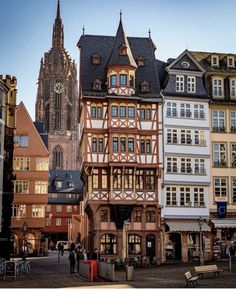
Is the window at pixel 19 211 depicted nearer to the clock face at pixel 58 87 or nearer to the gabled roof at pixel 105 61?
the gabled roof at pixel 105 61

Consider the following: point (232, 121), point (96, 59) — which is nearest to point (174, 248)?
point (232, 121)

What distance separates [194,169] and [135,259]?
954 centimetres

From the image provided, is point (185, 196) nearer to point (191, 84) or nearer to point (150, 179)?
point (150, 179)

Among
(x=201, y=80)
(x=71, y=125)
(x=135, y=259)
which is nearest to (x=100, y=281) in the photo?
(x=135, y=259)

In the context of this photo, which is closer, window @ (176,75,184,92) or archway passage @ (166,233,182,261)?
archway passage @ (166,233,182,261)

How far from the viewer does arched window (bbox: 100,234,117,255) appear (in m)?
47.5

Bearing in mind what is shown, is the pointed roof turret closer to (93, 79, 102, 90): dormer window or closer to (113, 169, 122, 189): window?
(93, 79, 102, 90): dormer window

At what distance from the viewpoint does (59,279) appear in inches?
1244

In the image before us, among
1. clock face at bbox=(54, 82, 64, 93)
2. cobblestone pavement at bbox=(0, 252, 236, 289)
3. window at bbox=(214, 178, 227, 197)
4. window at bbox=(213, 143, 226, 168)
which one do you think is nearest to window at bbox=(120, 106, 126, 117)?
window at bbox=(213, 143, 226, 168)

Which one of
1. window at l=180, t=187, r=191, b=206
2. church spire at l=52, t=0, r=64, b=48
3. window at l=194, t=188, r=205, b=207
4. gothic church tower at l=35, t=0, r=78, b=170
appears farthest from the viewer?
church spire at l=52, t=0, r=64, b=48

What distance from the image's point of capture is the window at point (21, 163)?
64.0 meters

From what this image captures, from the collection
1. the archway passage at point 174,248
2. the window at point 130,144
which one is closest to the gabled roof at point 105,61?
the window at point 130,144

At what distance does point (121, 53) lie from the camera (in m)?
49.9

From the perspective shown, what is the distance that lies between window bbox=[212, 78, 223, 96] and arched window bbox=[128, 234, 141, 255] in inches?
572
